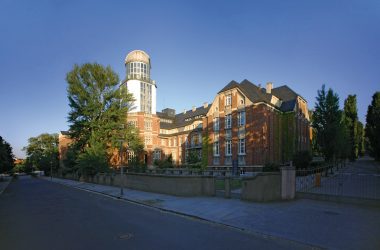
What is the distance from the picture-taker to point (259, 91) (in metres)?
41.1

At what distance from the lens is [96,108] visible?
134 feet

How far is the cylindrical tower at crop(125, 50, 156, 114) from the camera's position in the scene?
5616 cm

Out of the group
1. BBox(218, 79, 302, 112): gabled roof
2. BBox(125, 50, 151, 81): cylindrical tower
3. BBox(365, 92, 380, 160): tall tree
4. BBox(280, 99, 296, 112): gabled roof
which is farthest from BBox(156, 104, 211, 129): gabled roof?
BBox(365, 92, 380, 160): tall tree

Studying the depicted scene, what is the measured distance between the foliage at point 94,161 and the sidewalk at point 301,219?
2307cm

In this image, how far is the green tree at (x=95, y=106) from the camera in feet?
133

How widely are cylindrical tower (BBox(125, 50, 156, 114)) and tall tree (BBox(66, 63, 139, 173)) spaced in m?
12.6

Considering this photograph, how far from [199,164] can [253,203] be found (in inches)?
1127

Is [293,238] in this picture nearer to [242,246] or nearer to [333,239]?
[333,239]

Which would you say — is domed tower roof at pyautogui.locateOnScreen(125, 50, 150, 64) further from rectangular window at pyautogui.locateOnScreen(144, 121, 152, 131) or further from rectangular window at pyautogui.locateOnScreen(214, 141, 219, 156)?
rectangular window at pyautogui.locateOnScreen(214, 141, 219, 156)

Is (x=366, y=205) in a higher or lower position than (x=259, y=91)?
lower

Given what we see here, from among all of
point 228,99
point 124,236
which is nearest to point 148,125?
point 228,99

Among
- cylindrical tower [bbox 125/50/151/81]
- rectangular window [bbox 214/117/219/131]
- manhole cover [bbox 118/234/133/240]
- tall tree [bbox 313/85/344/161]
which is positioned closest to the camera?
manhole cover [bbox 118/234/133/240]

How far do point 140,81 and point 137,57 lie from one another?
5458 millimetres

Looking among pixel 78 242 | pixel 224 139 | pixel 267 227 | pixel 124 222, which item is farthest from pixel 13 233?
pixel 224 139
